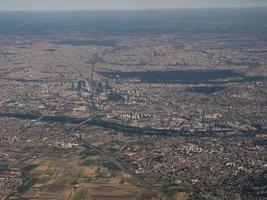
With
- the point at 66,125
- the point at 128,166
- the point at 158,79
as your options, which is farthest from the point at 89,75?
the point at 128,166

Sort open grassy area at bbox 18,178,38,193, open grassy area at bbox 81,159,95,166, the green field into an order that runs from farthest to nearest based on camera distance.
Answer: open grassy area at bbox 81,159,95,166 → open grassy area at bbox 18,178,38,193 → the green field

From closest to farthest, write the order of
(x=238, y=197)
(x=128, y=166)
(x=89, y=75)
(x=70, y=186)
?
(x=238, y=197)
(x=70, y=186)
(x=128, y=166)
(x=89, y=75)

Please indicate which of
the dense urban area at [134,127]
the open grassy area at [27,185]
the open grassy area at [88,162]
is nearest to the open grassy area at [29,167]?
the dense urban area at [134,127]

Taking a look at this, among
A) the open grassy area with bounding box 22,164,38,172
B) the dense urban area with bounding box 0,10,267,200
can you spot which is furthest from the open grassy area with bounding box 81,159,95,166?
the open grassy area with bounding box 22,164,38,172

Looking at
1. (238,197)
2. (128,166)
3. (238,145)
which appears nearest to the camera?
(238,197)

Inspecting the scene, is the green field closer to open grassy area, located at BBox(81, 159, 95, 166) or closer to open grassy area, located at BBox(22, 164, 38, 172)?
open grassy area, located at BBox(81, 159, 95, 166)

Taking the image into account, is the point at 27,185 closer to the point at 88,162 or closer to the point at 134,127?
the point at 88,162

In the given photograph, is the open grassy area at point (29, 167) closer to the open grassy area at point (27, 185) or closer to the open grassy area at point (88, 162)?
the open grassy area at point (27, 185)

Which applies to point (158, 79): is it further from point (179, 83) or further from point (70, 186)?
point (70, 186)
